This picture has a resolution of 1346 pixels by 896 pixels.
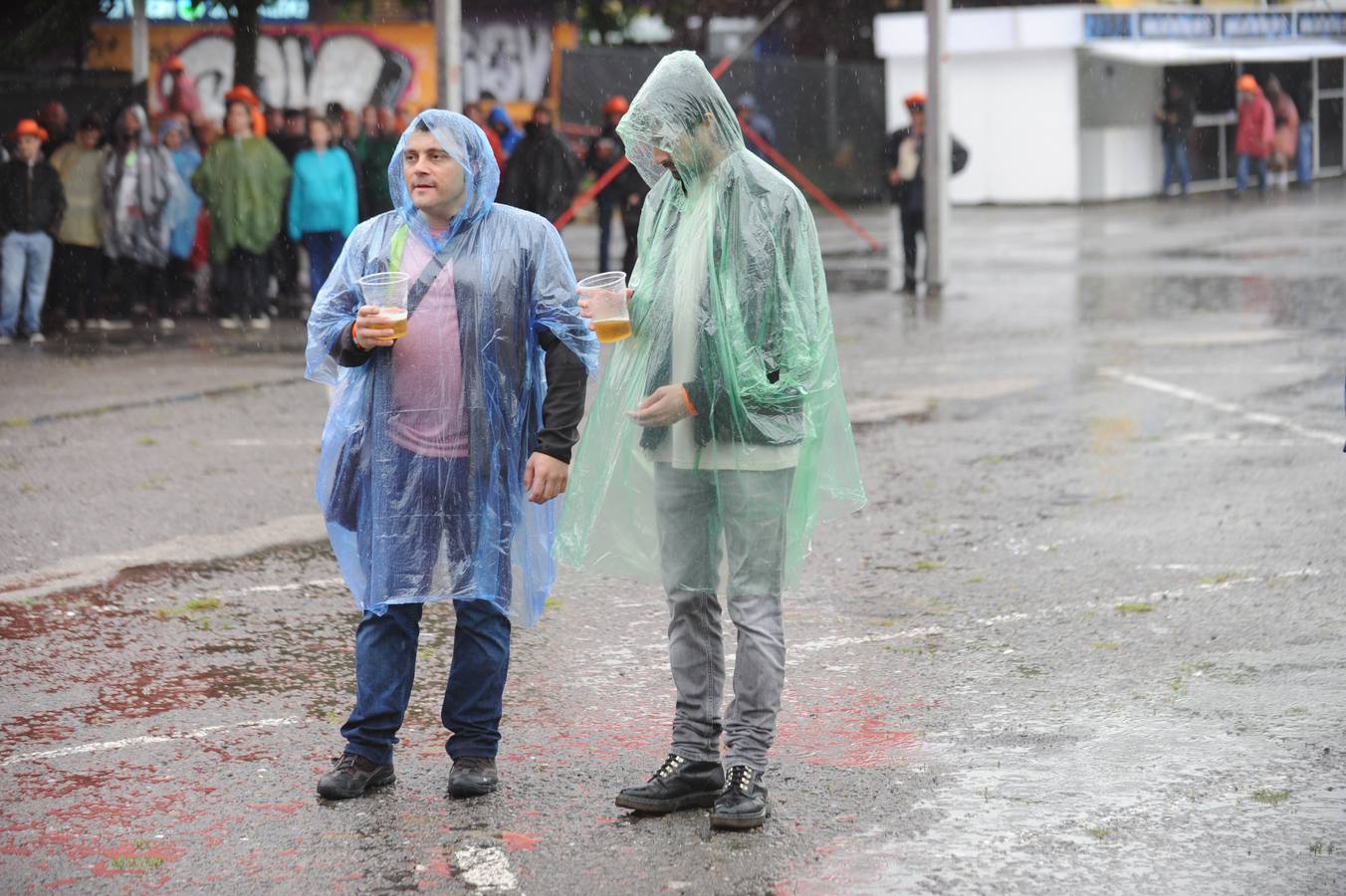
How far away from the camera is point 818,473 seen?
500 centimetres

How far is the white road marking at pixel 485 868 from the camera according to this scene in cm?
438

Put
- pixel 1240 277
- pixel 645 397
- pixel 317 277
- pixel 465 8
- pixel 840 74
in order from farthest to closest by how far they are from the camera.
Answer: pixel 840 74, pixel 465 8, pixel 1240 277, pixel 317 277, pixel 645 397

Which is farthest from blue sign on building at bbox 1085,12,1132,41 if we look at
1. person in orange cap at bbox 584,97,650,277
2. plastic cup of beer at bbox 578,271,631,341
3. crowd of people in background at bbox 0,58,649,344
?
plastic cup of beer at bbox 578,271,631,341

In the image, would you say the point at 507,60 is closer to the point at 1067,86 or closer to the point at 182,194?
the point at 1067,86

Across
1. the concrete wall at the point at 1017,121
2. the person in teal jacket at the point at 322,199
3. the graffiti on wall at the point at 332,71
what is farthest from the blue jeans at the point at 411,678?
the concrete wall at the point at 1017,121

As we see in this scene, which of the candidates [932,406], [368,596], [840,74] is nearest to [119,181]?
Result: [932,406]

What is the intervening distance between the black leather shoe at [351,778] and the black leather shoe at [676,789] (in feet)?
2.09

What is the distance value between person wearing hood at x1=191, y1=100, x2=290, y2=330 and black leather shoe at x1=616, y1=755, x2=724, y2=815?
12295mm

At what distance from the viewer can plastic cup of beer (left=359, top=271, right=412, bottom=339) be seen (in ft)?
15.5

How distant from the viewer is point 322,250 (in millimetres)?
15664

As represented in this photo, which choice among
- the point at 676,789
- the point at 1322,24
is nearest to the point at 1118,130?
the point at 1322,24

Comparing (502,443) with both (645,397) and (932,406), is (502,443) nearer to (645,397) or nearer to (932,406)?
(645,397)

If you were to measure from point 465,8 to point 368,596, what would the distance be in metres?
26.1

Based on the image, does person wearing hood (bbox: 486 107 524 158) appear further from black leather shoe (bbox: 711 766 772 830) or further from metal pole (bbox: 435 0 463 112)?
black leather shoe (bbox: 711 766 772 830)
